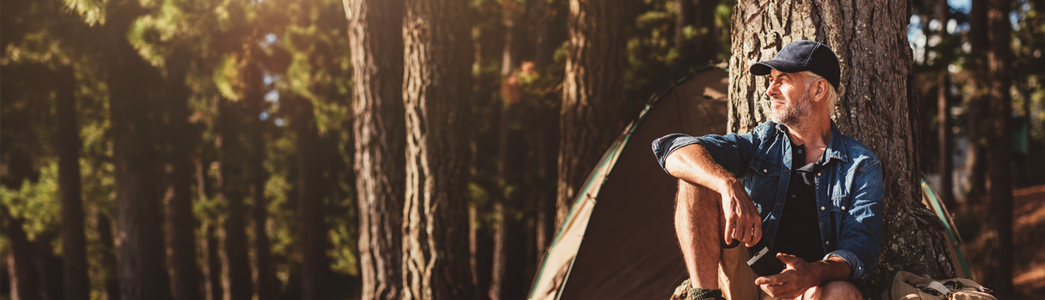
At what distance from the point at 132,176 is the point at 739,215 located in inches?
420

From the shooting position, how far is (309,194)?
15.0 m

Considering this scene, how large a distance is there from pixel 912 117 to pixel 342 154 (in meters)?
14.0

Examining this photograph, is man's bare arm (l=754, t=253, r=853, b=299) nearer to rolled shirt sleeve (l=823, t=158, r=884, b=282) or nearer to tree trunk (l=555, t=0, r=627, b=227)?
rolled shirt sleeve (l=823, t=158, r=884, b=282)

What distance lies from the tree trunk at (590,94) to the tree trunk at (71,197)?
1143 centimetres

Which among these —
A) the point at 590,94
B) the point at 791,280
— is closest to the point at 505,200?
the point at 590,94

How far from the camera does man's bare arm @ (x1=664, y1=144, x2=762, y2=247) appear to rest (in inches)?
79.2

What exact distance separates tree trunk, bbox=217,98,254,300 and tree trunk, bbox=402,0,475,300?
1060 cm

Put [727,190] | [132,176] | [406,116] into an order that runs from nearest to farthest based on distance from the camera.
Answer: [727,190], [406,116], [132,176]

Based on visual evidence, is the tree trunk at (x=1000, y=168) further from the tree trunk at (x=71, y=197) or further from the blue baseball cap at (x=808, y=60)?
the tree trunk at (x=71, y=197)

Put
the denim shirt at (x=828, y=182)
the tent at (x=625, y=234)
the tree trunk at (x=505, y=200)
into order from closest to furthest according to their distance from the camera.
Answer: the denim shirt at (x=828, y=182)
the tent at (x=625, y=234)
the tree trunk at (x=505, y=200)

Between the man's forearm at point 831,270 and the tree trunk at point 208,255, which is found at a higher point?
the man's forearm at point 831,270

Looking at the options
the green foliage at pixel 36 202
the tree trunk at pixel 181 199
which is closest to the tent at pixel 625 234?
the tree trunk at pixel 181 199

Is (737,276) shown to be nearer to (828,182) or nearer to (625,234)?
(828,182)

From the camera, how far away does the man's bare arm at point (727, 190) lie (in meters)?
2.01
